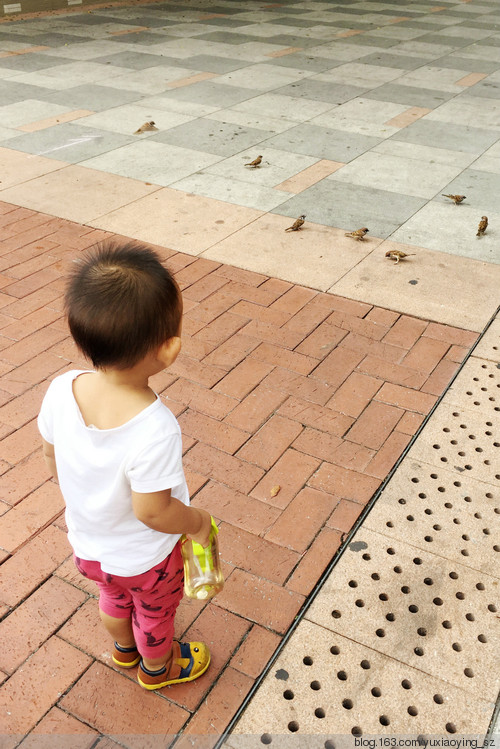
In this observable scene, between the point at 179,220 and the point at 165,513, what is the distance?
162 inches

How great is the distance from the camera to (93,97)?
8.52m

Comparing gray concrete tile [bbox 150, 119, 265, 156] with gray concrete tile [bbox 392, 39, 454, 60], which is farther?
gray concrete tile [bbox 392, 39, 454, 60]

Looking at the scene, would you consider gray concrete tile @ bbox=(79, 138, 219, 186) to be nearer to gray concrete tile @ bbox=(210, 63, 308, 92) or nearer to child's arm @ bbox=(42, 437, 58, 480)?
gray concrete tile @ bbox=(210, 63, 308, 92)

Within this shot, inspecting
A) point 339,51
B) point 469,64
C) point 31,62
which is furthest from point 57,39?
point 469,64

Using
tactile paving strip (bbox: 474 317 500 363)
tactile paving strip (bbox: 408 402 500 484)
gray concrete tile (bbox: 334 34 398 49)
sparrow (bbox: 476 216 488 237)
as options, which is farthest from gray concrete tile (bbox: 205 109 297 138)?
gray concrete tile (bbox: 334 34 398 49)

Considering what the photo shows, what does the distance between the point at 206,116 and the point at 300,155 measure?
5.52 ft

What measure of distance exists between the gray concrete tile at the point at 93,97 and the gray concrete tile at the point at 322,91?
6.43 ft

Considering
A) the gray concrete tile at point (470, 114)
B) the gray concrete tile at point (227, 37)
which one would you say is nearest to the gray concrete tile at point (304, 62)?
the gray concrete tile at point (227, 37)

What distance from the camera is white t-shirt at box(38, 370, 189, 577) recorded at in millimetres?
1657

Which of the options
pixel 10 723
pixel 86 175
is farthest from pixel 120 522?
pixel 86 175

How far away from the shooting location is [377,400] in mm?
3652

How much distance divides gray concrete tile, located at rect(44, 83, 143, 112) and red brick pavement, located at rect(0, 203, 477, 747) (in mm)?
3650

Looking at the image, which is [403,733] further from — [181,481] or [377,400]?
[377,400]

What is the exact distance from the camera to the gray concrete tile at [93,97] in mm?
8203
